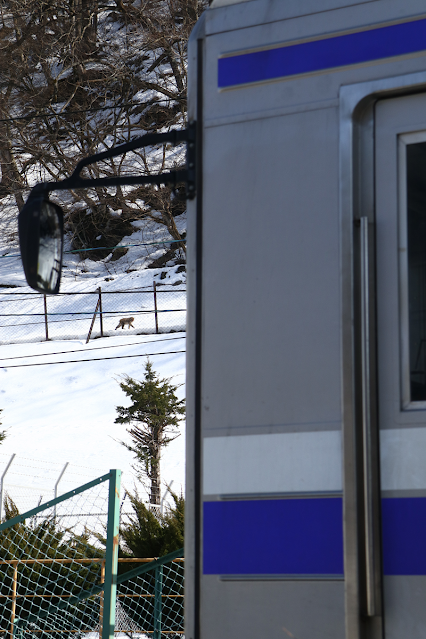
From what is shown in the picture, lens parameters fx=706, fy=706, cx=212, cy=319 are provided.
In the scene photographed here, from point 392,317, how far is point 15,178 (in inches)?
1290

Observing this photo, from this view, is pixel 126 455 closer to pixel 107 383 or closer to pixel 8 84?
pixel 107 383

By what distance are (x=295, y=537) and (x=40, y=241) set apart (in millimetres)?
1231

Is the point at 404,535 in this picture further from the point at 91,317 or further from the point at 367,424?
the point at 91,317

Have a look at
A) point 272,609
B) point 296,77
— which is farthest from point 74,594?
point 296,77

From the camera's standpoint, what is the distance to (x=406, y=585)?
5.65 feet

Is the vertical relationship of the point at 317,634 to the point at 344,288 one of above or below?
below

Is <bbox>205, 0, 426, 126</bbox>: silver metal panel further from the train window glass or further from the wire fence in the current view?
the wire fence

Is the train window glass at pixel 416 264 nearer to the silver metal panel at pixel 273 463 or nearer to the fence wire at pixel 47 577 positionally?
the silver metal panel at pixel 273 463

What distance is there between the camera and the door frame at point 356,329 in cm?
173

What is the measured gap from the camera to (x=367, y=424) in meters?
1.81

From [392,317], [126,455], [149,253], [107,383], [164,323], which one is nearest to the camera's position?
[392,317]

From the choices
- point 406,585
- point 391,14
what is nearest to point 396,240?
point 391,14

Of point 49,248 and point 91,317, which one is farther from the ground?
point 91,317

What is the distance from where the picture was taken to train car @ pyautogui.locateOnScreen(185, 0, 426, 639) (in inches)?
69.9
